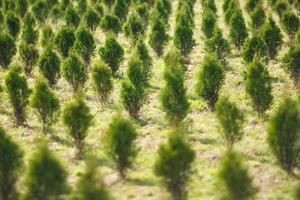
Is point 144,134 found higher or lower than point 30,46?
lower

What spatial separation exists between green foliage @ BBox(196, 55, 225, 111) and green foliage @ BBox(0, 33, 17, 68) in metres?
9.66

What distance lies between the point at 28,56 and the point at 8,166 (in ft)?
34.8

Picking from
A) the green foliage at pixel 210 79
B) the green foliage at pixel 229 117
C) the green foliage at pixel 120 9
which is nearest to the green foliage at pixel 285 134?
the green foliage at pixel 229 117

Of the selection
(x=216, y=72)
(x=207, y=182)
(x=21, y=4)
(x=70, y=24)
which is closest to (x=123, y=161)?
(x=207, y=182)

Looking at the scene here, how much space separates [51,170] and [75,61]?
28.9 ft

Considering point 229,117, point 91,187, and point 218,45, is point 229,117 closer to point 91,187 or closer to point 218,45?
point 91,187

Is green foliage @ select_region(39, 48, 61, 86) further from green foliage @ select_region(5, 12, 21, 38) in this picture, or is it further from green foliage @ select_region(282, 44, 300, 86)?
green foliage @ select_region(282, 44, 300, 86)

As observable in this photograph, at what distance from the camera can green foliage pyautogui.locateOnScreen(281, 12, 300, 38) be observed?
28.8m

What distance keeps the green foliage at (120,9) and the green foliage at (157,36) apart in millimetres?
6428

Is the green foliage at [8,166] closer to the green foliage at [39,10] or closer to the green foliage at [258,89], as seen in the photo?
the green foliage at [258,89]

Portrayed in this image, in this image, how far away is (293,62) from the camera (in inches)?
895

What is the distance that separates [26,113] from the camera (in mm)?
21328

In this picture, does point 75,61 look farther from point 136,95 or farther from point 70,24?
point 70,24

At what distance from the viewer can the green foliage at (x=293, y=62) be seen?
22672 mm
